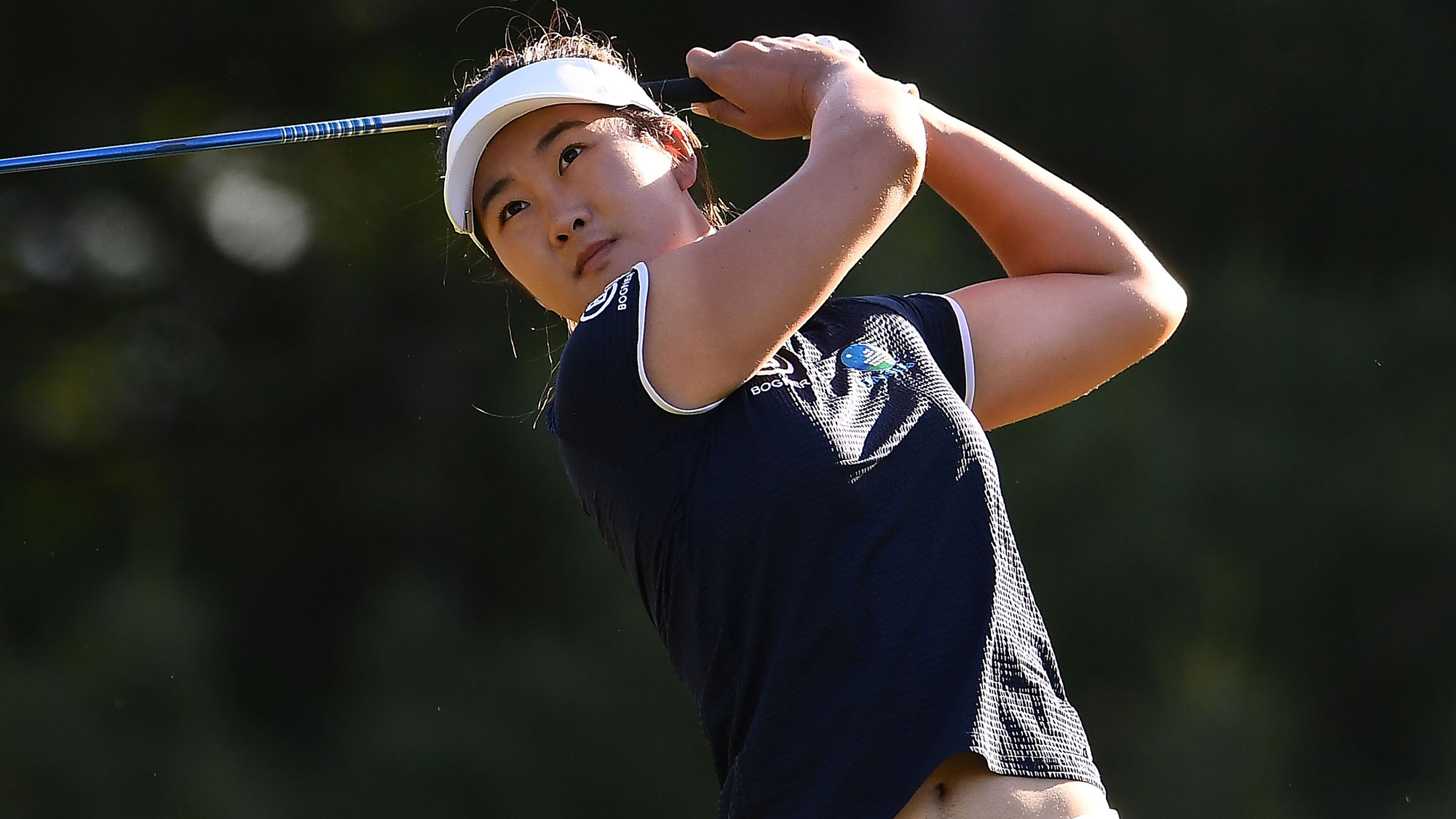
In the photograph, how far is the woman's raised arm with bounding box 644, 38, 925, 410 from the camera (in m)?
1.17

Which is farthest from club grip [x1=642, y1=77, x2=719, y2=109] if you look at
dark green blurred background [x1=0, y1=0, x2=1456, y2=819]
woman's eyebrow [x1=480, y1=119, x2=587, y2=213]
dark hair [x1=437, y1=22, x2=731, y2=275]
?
dark green blurred background [x1=0, y1=0, x2=1456, y2=819]

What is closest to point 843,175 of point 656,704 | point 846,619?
point 846,619

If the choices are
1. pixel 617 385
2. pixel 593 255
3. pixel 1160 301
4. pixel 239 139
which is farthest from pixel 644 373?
pixel 239 139

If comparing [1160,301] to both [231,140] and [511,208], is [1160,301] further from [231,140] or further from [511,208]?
[231,140]

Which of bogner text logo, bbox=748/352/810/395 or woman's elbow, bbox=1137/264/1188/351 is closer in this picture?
bogner text logo, bbox=748/352/810/395

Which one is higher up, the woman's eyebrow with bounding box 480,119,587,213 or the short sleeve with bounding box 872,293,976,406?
the woman's eyebrow with bounding box 480,119,587,213

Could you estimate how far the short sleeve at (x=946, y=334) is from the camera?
142 centimetres

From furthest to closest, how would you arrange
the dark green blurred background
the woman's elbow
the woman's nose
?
the dark green blurred background < the woman's elbow < the woman's nose

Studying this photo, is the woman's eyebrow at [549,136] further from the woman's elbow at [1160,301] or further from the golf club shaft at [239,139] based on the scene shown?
the woman's elbow at [1160,301]

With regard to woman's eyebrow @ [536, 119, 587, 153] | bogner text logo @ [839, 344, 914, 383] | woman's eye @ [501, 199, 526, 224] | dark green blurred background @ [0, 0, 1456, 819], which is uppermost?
woman's eyebrow @ [536, 119, 587, 153]

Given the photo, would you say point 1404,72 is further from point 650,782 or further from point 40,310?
point 40,310

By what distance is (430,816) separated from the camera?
132 inches

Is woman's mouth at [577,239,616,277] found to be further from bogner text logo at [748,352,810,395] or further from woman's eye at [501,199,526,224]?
bogner text logo at [748,352,810,395]

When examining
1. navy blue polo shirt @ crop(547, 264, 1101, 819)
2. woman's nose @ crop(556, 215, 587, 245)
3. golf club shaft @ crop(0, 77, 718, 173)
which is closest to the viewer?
navy blue polo shirt @ crop(547, 264, 1101, 819)
